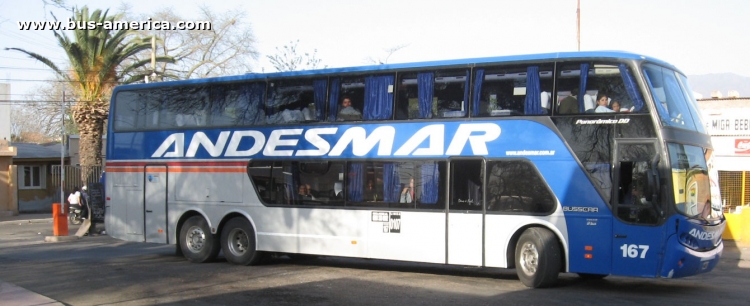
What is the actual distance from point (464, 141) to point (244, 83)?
529 cm

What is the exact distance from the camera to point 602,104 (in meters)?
11.8

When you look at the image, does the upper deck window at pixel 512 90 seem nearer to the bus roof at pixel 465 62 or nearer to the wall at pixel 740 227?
the bus roof at pixel 465 62

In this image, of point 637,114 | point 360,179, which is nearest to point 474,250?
point 360,179

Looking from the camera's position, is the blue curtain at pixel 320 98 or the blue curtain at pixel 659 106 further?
the blue curtain at pixel 320 98

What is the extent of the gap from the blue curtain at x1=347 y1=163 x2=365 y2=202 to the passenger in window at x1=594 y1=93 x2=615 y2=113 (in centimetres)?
Result: 461

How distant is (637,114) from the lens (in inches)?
453

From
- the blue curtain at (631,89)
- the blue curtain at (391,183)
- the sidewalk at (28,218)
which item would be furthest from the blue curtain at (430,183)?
the sidewalk at (28,218)

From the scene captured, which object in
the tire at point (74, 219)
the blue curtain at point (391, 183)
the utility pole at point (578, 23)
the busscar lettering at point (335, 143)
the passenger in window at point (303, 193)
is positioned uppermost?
the utility pole at point (578, 23)

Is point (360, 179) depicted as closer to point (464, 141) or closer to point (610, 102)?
point (464, 141)

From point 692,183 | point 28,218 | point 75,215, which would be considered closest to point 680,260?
point 692,183

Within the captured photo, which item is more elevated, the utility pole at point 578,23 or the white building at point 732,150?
the utility pole at point 578,23

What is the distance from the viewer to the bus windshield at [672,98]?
1148 centimetres

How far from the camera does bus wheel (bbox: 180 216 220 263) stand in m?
16.2

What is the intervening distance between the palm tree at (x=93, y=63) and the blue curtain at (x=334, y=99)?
1936cm
